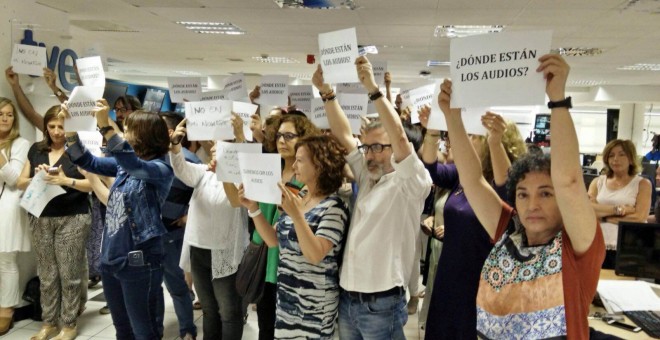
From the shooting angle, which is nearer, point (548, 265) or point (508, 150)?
point (548, 265)

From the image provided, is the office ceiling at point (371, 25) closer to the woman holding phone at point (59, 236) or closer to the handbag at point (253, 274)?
the woman holding phone at point (59, 236)

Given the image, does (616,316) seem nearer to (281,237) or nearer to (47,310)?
(281,237)

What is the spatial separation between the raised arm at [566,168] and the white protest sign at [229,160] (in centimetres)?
128

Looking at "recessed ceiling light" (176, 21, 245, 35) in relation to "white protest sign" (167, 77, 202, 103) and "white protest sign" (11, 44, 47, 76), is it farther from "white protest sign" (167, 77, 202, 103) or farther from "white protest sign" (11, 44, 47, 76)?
"white protest sign" (167, 77, 202, 103)

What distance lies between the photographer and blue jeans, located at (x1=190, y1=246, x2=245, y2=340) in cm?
274

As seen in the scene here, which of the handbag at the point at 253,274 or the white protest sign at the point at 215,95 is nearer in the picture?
the handbag at the point at 253,274

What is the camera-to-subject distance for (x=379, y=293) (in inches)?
74.9

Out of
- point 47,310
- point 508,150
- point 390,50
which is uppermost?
point 390,50

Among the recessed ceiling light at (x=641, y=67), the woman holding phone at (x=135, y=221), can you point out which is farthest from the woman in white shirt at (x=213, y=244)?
the recessed ceiling light at (x=641, y=67)

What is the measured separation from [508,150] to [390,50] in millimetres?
6550

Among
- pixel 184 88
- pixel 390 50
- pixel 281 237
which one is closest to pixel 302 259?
pixel 281 237

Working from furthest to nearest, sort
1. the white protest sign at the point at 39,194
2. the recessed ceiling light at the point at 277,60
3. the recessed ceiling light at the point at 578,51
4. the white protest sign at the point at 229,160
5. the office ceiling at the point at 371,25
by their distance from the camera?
the recessed ceiling light at the point at 277,60
the recessed ceiling light at the point at 578,51
the office ceiling at the point at 371,25
the white protest sign at the point at 39,194
the white protest sign at the point at 229,160

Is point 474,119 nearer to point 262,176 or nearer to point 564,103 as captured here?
point 564,103

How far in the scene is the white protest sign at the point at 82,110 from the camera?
2455 mm
